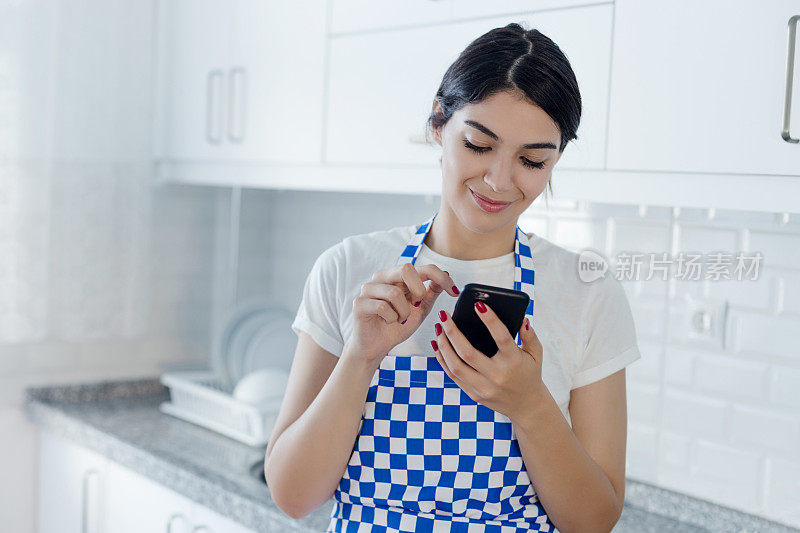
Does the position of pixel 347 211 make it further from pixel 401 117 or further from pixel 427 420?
pixel 427 420

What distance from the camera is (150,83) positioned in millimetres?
2520

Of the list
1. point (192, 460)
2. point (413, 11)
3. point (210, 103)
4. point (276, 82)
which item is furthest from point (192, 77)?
point (192, 460)

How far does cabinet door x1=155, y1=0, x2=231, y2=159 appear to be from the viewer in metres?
2.33

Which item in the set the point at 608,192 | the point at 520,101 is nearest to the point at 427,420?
the point at 520,101

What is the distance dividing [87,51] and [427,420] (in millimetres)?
1737

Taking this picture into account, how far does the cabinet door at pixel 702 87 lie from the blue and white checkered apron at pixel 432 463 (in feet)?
1.37

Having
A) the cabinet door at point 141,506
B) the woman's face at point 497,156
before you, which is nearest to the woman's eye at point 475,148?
the woman's face at point 497,156

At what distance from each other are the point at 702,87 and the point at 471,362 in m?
0.64

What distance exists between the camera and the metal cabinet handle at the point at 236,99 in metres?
2.25

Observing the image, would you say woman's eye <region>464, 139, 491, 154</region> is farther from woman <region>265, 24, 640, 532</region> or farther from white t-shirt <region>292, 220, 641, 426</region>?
white t-shirt <region>292, 220, 641, 426</region>

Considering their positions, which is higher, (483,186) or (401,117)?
(401,117)

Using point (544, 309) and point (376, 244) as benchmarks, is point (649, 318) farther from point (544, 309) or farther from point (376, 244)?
point (376, 244)

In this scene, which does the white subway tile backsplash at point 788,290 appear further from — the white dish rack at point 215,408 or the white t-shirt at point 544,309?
the white dish rack at point 215,408

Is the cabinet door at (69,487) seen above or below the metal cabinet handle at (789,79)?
below
